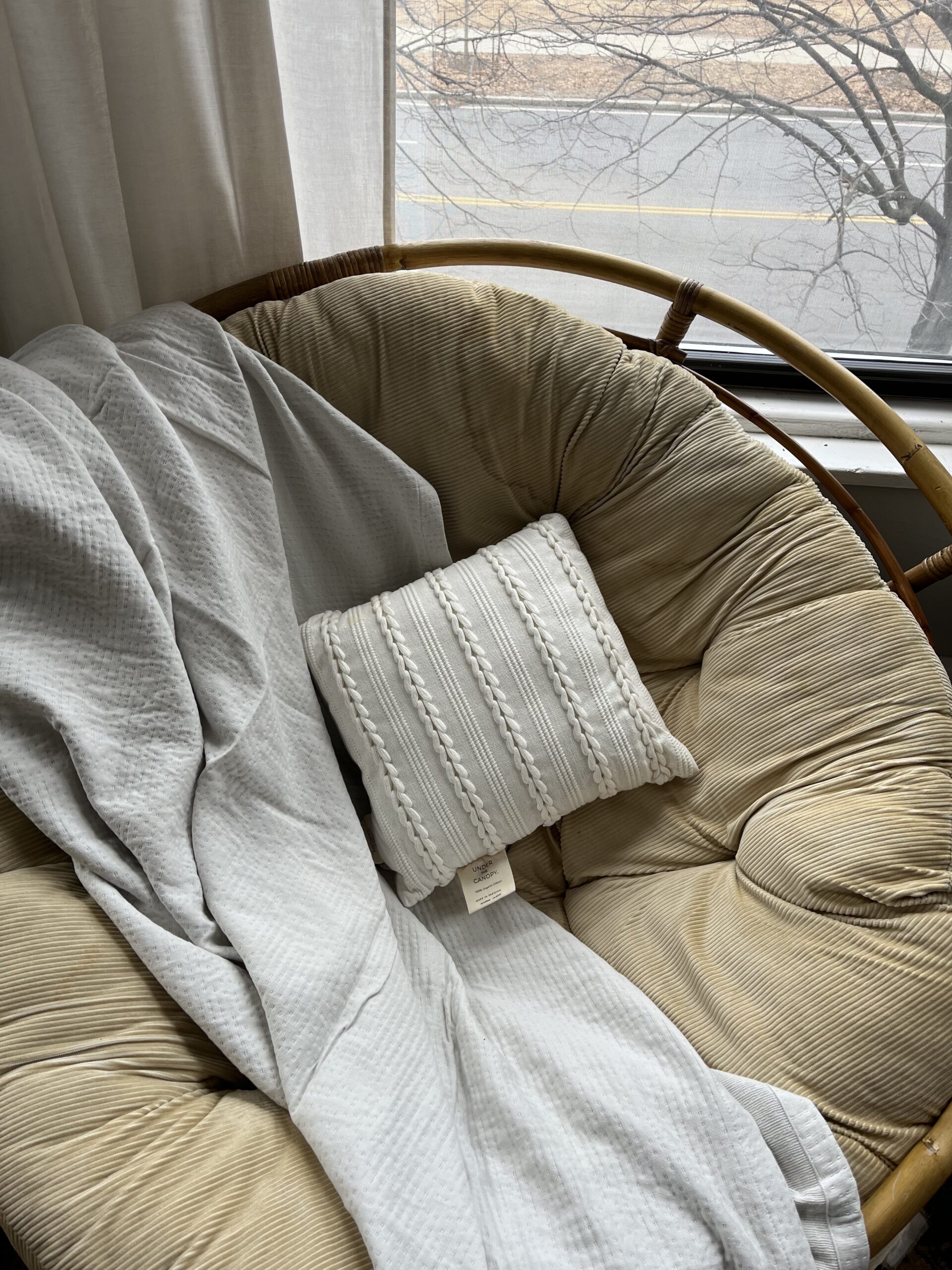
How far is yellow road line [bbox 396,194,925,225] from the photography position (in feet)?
3.89

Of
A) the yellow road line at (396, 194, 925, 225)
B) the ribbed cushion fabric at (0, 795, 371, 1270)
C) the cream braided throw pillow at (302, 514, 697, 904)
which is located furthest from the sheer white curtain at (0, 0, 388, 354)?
the ribbed cushion fabric at (0, 795, 371, 1270)

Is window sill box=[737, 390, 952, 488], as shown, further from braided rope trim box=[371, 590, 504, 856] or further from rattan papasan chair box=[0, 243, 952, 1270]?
braided rope trim box=[371, 590, 504, 856]

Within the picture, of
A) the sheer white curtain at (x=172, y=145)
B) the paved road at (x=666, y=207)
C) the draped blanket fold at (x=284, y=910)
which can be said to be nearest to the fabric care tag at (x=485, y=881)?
the draped blanket fold at (x=284, y=910)

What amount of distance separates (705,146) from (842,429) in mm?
435

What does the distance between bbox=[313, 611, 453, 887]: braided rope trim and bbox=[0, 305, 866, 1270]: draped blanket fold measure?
0.13 ft

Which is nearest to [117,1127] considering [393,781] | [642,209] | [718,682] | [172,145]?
[393,781]

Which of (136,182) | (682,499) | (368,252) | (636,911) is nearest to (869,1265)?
(636,911)

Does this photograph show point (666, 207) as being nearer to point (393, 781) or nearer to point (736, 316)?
point (736, 316)

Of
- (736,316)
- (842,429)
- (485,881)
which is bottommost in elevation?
(485,881)

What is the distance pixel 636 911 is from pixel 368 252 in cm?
74

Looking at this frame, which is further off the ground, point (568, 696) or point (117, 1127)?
point (568, 696)

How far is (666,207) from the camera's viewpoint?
3.91ft

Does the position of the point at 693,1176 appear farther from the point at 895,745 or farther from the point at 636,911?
the point at 895,745

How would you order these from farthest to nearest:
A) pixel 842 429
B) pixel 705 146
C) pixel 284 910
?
pixel 842 429 → pixel 705 146 → pixel 284 910
